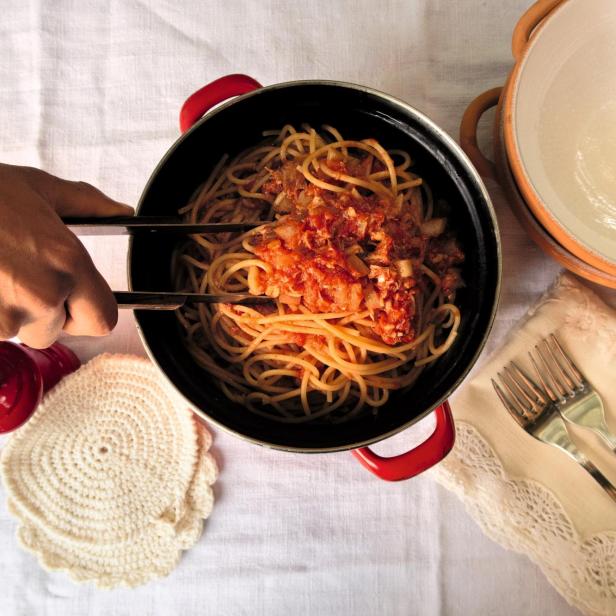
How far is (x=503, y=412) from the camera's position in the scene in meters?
1.11

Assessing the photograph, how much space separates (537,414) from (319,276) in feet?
1.69

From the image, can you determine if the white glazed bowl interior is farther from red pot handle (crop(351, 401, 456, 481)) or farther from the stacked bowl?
red pot handle (crop(351, 401, 456, 481))

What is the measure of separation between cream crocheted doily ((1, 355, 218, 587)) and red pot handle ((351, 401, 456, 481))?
0.35 meters

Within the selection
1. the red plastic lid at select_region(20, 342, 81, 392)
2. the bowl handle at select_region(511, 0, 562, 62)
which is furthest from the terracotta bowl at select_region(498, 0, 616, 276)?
the red plastic lid at select_region(20, 342, 81, 392)

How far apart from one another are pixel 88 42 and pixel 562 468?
135 centimetres

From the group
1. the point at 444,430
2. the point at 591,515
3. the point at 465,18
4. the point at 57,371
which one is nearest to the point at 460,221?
the point at 444,430

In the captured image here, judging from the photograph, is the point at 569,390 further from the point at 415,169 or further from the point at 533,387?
the point at 415,169

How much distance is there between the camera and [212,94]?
1011 mm

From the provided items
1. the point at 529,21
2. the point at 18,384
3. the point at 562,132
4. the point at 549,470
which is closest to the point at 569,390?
the point at 549,470

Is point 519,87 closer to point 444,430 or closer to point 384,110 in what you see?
point 384,110

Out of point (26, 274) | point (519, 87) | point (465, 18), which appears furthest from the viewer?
point (465, 18)

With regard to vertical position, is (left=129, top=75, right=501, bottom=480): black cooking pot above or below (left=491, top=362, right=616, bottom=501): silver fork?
above

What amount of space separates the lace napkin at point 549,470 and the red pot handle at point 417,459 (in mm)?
135

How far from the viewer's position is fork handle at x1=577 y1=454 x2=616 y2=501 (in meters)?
1.05
